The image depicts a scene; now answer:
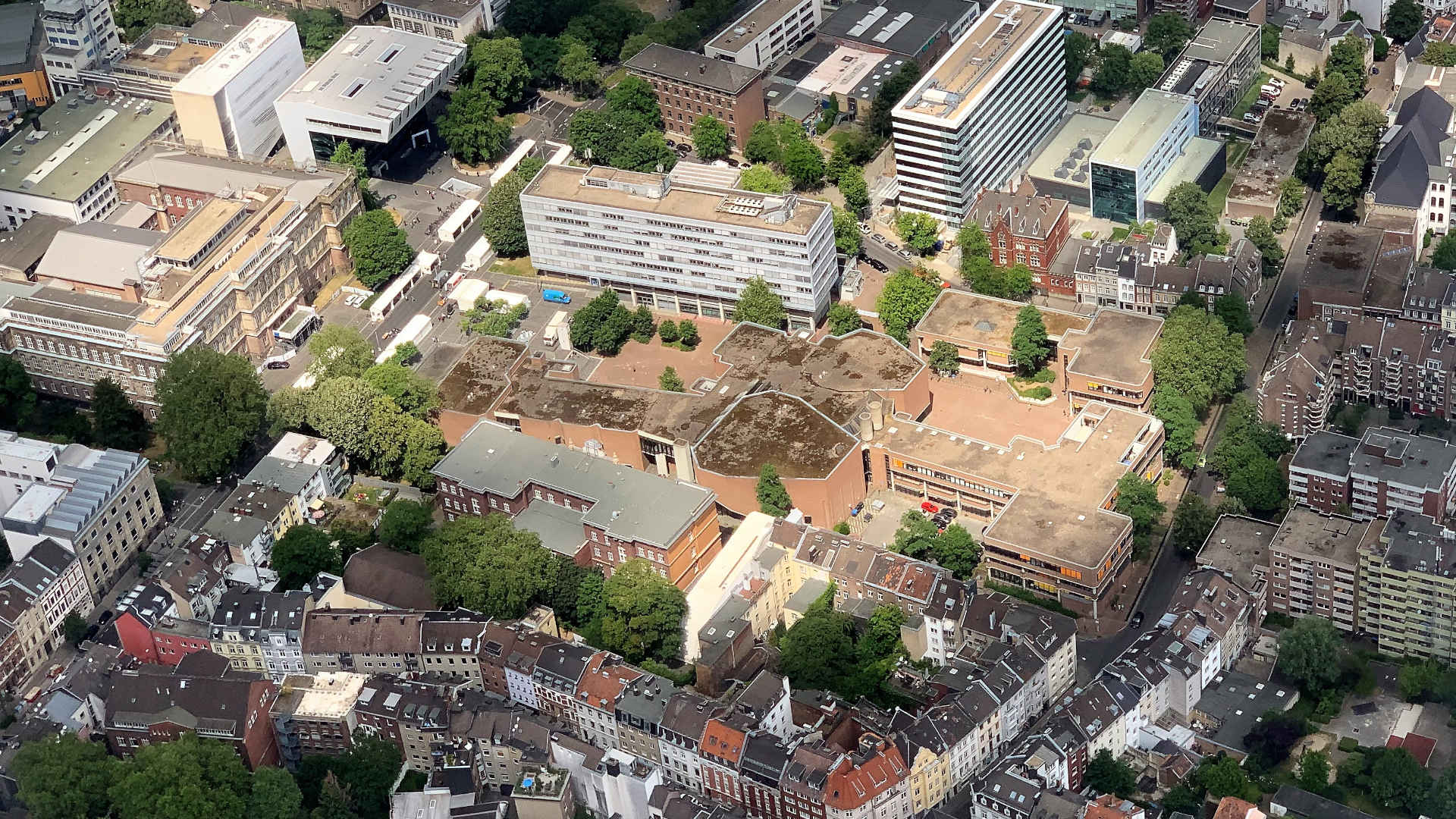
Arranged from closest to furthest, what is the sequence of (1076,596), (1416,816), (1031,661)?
(1416,816), (1031,661), (1076,596)

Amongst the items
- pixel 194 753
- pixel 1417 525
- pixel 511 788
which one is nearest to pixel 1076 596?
pixel 1417 525

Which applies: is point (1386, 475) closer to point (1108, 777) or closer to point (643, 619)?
point (1108, 777)

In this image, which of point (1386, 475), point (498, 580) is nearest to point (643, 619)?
point (498, 580)

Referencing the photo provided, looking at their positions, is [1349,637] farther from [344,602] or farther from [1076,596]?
[344,602]

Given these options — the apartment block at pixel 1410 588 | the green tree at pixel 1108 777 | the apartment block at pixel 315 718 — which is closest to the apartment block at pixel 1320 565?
the apartment block at pixel 1410 588

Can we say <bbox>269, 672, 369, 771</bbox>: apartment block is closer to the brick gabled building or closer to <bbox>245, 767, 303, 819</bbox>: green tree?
the brick gabled building

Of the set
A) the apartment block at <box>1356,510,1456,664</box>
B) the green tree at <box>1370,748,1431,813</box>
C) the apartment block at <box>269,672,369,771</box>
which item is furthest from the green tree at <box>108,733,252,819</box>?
the apartment block at <box>1356,510,1456,664</box>
